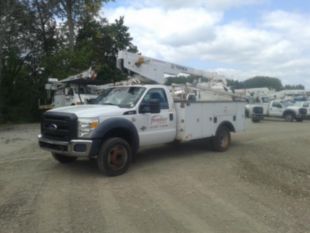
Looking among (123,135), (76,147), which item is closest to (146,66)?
(123,135)

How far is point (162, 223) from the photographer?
5.41 metres

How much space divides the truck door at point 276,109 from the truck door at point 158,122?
20263mm

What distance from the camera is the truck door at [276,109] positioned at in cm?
2825

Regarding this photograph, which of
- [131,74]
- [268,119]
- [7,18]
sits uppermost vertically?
[7,18]

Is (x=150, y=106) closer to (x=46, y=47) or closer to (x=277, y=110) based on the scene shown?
(x=277, y=110)

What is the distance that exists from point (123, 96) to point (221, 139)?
378cm

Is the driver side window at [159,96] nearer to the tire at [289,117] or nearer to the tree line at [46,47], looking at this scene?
the tree line at [46,47]

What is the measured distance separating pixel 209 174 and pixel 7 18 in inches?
773

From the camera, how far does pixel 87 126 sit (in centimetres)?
796

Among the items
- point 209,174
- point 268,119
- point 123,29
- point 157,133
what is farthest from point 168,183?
point 123,29

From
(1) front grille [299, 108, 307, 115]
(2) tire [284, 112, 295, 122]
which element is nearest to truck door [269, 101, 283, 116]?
(2) tire [284, 112, 295, 122]

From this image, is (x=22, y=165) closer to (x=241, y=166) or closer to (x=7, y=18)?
(x=241, y=166)

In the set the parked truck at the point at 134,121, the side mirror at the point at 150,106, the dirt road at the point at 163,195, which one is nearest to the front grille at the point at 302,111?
the parked truck at the point at 134,121

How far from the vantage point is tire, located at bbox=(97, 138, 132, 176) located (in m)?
8.13
